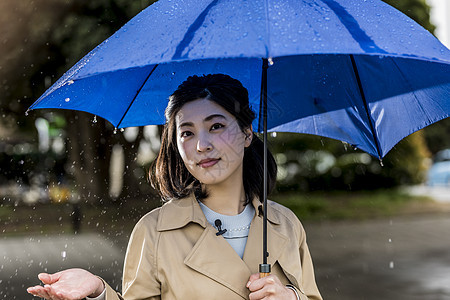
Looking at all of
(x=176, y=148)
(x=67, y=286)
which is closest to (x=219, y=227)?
(x=176, y=148)

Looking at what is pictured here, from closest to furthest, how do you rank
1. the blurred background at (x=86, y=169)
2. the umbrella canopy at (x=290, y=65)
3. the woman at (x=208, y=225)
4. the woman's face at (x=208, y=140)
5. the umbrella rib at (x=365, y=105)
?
the umbrella canopy at (x=290, y=65) < the woman at (x=208, y=225) < the woman's face at (x=208, y=140) < the umbrella rib at (x=365, y=105) < the blurred background at (x=86, y=169)

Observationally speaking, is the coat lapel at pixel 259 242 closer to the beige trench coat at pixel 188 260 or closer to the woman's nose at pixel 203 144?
the beige trench coat at pixel 188 260

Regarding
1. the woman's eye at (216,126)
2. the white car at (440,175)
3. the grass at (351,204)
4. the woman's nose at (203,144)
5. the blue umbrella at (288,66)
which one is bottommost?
the white car at (440,175)

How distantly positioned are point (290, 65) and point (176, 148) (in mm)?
694

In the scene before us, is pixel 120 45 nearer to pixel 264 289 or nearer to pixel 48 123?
pixel 264 289

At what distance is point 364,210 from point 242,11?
1372cm

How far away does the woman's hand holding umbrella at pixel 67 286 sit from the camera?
73.5 inches

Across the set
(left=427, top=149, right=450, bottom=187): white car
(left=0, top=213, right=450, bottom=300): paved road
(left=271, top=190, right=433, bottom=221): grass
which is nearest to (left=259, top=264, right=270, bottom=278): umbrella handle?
(left=0, top=213, right=450, bottom=300): paved road

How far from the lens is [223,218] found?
2.34 m

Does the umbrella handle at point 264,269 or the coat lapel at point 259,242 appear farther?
the coat lapel at point 259,242

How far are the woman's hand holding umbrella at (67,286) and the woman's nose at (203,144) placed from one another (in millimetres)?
591

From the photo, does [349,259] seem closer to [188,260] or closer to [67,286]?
[188,260]

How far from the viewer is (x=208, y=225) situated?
224cm

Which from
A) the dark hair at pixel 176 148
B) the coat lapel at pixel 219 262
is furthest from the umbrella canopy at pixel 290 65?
the coat lapel at pixel 219 262
